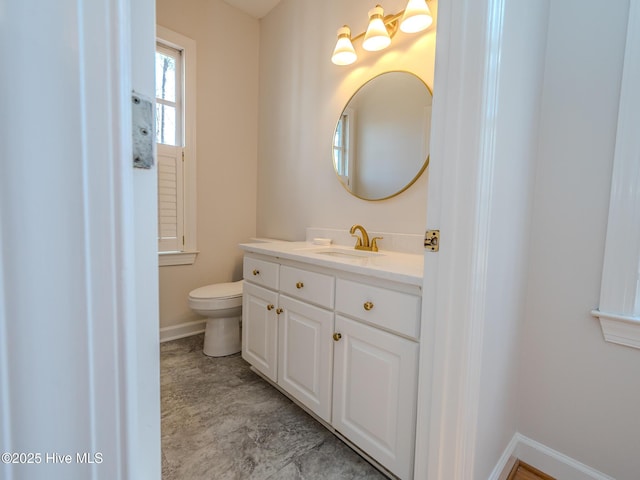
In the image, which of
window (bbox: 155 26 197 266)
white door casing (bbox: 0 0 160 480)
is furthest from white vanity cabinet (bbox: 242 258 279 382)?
white door casing (bbox: 0 0 160 480)

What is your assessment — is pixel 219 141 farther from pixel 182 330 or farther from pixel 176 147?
pixel 182 330

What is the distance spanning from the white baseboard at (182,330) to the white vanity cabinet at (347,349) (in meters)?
1.11

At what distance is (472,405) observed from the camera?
0.89 metres

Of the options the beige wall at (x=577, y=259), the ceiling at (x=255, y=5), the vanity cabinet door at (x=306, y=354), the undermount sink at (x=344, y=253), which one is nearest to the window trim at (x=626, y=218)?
the beige wall at (x=577, y=259)

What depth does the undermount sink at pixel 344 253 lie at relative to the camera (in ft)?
5.64

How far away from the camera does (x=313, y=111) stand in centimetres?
228

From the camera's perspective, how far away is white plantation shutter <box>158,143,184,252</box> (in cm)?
233

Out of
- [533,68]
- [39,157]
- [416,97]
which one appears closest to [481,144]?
[533,68]

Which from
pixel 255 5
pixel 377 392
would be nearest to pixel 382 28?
pixel 255 5

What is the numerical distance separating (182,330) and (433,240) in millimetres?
2371

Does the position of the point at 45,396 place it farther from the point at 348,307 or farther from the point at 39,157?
the point at 348,307

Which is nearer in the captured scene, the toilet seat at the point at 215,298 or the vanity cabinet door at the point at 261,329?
the vanity cabinet door at the point at 261,329

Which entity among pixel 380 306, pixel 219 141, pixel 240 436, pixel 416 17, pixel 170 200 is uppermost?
A: pixel 416 17

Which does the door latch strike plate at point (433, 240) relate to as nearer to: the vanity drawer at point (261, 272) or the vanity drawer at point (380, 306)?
the vanity drawer at point (380, 306)
